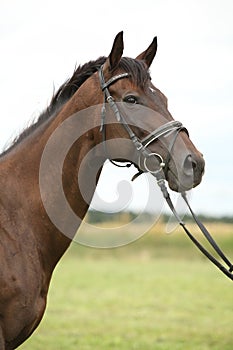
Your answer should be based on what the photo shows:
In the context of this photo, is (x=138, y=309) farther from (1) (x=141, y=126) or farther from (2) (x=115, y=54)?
(2) (x=115, y=54)

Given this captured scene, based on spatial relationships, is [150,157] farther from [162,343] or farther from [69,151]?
[162,343]

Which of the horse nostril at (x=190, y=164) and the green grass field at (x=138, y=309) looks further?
the green grass field at (x=138, y=309)

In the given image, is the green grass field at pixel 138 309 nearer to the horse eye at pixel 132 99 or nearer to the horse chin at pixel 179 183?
the horse chin at pixel 179 183

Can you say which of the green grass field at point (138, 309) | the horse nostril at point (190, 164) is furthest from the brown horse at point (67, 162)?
the green grass field at point (138, 309)

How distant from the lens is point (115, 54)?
5.12m

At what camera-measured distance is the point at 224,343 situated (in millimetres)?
11078

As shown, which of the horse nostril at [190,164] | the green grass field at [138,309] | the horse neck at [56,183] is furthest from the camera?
the green grass field at [138,309]

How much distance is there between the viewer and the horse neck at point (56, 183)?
206 inches

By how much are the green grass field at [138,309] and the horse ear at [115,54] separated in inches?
239

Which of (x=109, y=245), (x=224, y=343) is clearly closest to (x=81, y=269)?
(x=224, y=343)

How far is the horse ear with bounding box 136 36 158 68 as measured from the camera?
5461 millimetres

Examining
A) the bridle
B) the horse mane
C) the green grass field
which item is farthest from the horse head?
the green grass field

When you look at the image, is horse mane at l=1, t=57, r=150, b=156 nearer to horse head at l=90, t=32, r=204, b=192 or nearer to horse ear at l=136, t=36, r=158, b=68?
horse head at l=90, t=32, r=204, b=192

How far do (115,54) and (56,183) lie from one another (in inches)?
41.9
